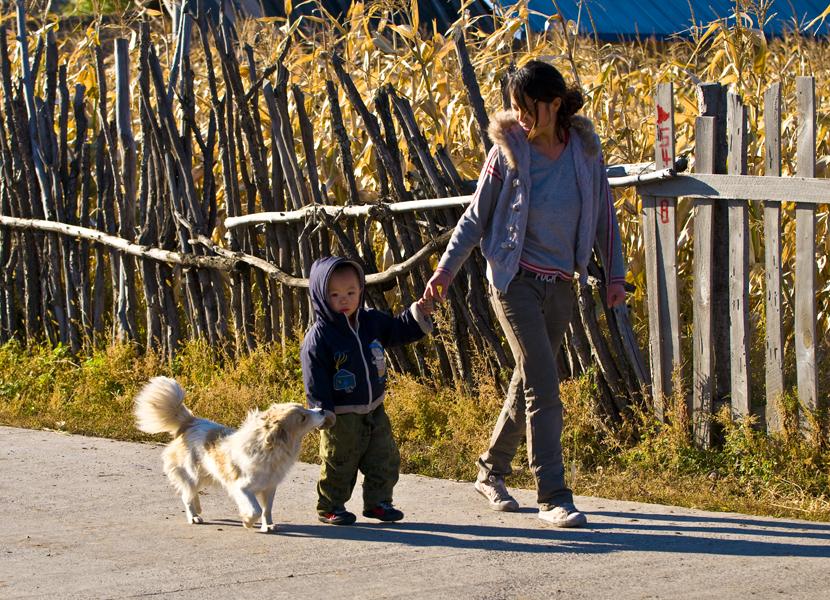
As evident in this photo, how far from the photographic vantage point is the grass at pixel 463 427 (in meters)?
5.64

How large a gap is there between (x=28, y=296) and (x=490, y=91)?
13.2 ft

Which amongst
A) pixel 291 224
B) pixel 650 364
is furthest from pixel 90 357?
pixel 650 364

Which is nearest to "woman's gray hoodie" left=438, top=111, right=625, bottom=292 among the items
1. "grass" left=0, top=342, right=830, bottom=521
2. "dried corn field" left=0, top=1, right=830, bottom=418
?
"dried corn field" left=0, top=1, right=830, bottom=418

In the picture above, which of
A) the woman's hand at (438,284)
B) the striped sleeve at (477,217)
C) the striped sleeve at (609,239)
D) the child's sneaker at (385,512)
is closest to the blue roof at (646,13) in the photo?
the striped sleeve at (609,239)

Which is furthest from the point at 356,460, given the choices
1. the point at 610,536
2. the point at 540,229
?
the point at 540,229

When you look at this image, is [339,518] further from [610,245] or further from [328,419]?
[610,245]

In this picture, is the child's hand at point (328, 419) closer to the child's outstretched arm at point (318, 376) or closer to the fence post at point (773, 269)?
the child's outstretched arm at point (318, 376)

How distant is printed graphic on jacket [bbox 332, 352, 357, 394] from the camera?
5.28 metres

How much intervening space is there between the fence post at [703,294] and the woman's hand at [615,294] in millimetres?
786

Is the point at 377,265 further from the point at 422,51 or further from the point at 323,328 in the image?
the point at 323,328

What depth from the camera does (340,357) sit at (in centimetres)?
528

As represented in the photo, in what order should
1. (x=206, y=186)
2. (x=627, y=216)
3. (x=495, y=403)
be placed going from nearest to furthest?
(x=495, y=403) < (x=627, y=216) < (x=206, y=186)

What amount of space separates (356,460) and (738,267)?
2.04 m

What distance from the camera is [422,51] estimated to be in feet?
29.4
